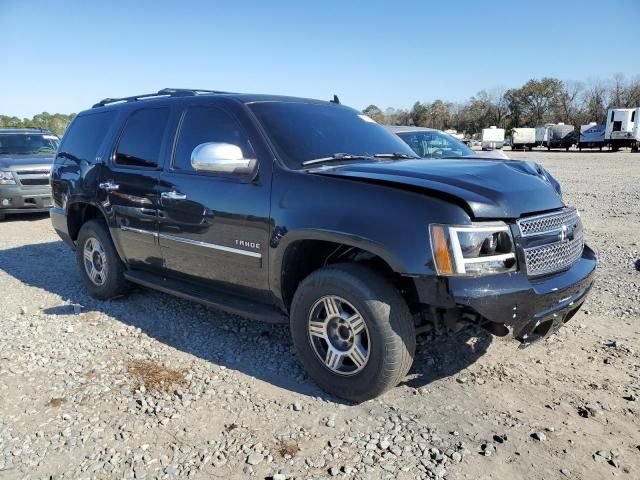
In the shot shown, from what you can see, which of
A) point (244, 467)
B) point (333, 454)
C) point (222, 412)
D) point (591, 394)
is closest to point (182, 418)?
point (222, 412)

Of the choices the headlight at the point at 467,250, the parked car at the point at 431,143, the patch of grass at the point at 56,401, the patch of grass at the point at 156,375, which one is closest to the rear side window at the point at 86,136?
the patch of grass at the point at 156,375

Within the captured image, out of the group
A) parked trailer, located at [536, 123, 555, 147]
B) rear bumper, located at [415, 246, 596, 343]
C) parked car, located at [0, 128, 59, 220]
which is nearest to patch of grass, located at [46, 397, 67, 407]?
rear bumper, located at [415, 246, 596, 343]

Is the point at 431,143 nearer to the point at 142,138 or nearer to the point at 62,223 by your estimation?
the point at 142,138

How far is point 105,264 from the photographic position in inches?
205

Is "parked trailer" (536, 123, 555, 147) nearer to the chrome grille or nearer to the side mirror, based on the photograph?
the chrome grille

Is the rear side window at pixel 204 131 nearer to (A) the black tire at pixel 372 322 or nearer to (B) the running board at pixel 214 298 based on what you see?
(B) the running board at pixel 214 298

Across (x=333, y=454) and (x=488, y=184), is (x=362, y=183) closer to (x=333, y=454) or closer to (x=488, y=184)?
(x=488, y=184)

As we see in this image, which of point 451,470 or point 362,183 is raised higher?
point 362,183

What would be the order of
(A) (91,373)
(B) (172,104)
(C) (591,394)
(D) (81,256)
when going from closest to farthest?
(C) (591,394), (A) (91,373), (B) (172,104), (D) (81,256)

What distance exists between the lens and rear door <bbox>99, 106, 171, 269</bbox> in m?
4.39

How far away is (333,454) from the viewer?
275 cm

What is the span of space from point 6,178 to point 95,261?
19.6ft

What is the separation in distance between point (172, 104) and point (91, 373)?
90.2 inches

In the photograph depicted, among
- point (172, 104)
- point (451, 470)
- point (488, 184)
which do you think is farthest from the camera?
point (172, 104)
